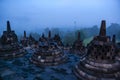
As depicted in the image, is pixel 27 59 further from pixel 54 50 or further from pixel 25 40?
pixel 25 40

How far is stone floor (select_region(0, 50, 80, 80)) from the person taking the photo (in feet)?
42.2

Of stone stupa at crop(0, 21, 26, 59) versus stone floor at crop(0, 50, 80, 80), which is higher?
stone stupa at crop(0, 21, 26, 59)

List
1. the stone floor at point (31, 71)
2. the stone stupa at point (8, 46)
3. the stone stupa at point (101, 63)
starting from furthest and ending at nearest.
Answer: the stone stupa at point (8, 46)
the stone floor at point (31, 71)
the stone stupa at point (101, 63)

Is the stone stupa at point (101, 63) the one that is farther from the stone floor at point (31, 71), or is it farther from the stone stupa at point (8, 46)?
the stone stupa at point (8, 46)

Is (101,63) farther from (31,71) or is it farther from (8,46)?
(8,46)

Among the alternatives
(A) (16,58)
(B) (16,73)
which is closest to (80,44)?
(A) (16,58)

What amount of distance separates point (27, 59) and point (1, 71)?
13.9ft

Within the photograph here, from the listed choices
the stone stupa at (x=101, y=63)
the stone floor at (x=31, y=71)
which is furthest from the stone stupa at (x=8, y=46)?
the stone stupa at (x=101, y=63)

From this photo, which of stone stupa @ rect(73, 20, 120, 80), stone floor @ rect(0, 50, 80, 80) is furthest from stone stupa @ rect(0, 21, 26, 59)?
stone stupa @ rect(73, 20, 120, 80)

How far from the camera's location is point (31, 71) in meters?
14.2

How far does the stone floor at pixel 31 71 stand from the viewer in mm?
12852

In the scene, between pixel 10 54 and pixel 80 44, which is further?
pixel 80 44

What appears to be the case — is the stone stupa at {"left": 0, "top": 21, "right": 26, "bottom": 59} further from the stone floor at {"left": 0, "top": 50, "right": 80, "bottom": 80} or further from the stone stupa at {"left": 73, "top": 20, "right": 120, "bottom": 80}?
the stone stupa at {"left": 73, "top": 20, "right": 120, "bottom": 80}

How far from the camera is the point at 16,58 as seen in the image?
18203 millimetres
